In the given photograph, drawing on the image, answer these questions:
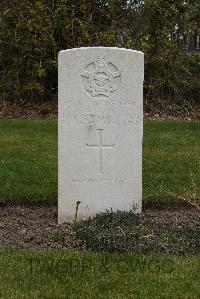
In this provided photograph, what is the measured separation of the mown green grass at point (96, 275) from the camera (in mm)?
4152

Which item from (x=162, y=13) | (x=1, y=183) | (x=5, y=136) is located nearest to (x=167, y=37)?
(x=162, y=13)

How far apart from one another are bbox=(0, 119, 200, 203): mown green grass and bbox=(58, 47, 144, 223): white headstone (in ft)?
2.46

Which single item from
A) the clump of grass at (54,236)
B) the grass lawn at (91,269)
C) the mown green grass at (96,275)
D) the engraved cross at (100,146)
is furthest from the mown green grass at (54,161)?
the mown green grass at (96,275)

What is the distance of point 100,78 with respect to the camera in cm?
600

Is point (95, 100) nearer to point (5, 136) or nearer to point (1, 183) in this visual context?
point (1, 183)

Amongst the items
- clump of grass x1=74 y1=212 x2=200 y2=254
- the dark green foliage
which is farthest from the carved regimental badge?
the dark green foliage

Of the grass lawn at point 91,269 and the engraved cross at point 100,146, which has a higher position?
the engraved cross at point 100,146

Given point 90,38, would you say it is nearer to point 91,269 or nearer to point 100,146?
point 100,146

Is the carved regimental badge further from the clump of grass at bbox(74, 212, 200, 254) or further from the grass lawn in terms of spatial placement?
the grass lawn

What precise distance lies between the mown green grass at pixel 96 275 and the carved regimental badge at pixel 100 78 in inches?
68.0

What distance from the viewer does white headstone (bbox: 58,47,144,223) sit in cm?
602

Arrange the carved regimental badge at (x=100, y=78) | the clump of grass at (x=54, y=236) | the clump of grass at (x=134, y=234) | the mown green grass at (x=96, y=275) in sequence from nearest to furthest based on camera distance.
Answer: the mown green grass at (x=96, y=275) < the clump of grass at (x=134, y=234) < the clump of grass at (x=54, y=236) < the carved regimental badge at (x=100, y=78)

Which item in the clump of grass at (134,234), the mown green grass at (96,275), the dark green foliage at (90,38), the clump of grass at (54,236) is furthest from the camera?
the dark green foliage at (90,38)

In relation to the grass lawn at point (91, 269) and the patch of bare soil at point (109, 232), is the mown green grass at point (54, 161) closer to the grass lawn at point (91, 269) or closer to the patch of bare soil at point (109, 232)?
the grass lawn at point (91, 269)
